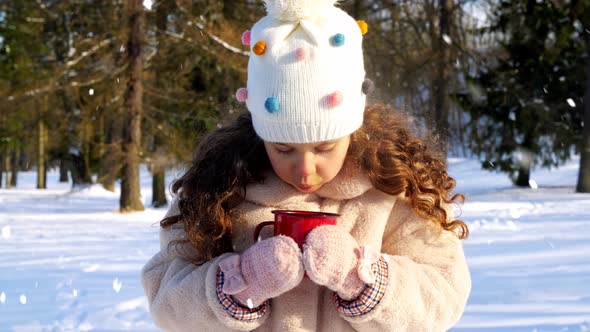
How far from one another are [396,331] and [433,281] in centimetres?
23

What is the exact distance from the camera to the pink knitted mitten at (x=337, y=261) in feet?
5.66

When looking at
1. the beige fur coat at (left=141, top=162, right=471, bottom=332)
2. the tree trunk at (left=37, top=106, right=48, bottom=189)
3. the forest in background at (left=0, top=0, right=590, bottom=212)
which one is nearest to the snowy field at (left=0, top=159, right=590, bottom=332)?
the beige fur coat at (left=141, top=162, right=471, bottom=332)

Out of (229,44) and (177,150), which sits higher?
(229,44)

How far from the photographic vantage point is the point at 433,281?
203 centimetres

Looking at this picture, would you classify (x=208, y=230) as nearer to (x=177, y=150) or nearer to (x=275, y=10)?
(x=275, y=10)

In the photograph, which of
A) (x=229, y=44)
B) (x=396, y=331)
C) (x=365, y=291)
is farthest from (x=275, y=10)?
(x=229, y=44)

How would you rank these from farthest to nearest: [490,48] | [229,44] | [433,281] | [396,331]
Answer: [490,48]
[229,44]
[433,281]
[396,331]

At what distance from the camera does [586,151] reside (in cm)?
1427

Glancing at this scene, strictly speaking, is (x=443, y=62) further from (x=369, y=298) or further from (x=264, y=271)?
(x=264, y=271)

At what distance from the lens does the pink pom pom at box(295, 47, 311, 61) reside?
74.0 inches

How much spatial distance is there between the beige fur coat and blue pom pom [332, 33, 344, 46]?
432 millimetres

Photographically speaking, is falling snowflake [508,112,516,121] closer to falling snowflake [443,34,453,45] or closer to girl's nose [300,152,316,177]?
falling snowflake [443,34,453,45]

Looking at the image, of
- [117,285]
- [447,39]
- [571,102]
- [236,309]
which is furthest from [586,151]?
[236,309]

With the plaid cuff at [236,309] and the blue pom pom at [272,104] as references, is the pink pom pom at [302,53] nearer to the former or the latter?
the blue pom pom at [272,104]
